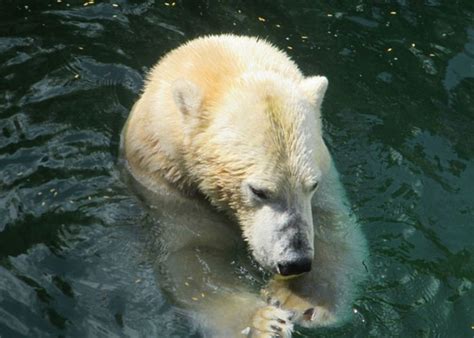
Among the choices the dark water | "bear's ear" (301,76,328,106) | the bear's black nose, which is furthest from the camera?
"bear's ear" (301,76,328,106)

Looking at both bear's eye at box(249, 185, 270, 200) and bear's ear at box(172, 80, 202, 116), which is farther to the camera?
bear's ear at box(172, 80, 202, 116)

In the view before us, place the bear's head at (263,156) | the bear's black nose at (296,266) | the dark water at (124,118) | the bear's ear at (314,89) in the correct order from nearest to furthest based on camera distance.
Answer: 1. the bear's black nose at (296,266)
2. the bear's head at (263,156)
3. the dark water at (124,118)
4. the bear's ear at (314,89)

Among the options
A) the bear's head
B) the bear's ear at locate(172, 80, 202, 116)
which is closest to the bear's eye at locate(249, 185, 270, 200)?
the bear's head

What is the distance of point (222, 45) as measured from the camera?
20.3 ft

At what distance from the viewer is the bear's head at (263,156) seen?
531 cm

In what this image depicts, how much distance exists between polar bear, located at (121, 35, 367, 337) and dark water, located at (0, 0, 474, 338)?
18 cm

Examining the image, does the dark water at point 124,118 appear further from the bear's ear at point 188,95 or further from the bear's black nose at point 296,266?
the bear's ear at point 188,95

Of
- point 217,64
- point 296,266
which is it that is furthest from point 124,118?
point 296,266

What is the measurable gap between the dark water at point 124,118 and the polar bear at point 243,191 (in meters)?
0.18

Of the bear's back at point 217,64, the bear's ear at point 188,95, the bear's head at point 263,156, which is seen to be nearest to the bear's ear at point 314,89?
the bear's head at point 263,156

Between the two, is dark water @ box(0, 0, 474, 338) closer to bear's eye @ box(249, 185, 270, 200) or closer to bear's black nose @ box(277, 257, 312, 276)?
bear's black nose @ box(277, 257, 312, 276)

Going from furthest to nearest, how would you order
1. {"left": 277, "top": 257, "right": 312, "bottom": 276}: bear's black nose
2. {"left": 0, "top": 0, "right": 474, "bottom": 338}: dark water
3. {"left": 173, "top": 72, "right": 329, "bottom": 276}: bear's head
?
{"left": 0, "top": 0, "right": 474, "bottom": 338}: dark water, {"left": 173, "top": 72, "right": 329, "bottom": 276}: bear's head, {"left": 277, "top": 257, "right": 312, "bottom": 276}: bear's black nose

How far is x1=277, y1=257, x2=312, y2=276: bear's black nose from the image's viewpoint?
5.19m

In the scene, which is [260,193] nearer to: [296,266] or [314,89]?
[296,266]
